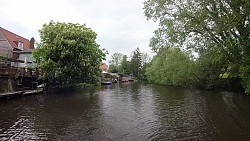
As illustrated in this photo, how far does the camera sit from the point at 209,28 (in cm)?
2630

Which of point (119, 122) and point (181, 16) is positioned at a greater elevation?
point (181, 16)

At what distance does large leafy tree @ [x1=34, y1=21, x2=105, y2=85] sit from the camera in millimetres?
32062

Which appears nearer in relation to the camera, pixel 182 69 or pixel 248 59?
pixel 248 59

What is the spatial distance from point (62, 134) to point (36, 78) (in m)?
23.7

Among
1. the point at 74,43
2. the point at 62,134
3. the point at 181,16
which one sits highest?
the point at 181,16

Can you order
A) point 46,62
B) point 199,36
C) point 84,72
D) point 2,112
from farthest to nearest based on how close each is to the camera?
point 84,72 → point 46,62 → point 199,36 → point 2,112

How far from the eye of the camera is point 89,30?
35.7 m

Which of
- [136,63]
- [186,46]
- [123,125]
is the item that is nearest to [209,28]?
[186,46]

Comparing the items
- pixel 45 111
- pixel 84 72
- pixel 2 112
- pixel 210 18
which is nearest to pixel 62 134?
pixel 45 111

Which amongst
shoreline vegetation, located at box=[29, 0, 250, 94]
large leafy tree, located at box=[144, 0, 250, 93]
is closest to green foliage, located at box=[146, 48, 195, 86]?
shoreline vegetation, located at box=[29, 0, 250, 94]

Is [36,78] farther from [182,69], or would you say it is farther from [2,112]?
[182,69]

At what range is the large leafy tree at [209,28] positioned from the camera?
23766 mm

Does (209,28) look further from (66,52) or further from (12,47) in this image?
(12,47)

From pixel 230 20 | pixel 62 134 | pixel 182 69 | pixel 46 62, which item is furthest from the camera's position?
pixel 182 69
